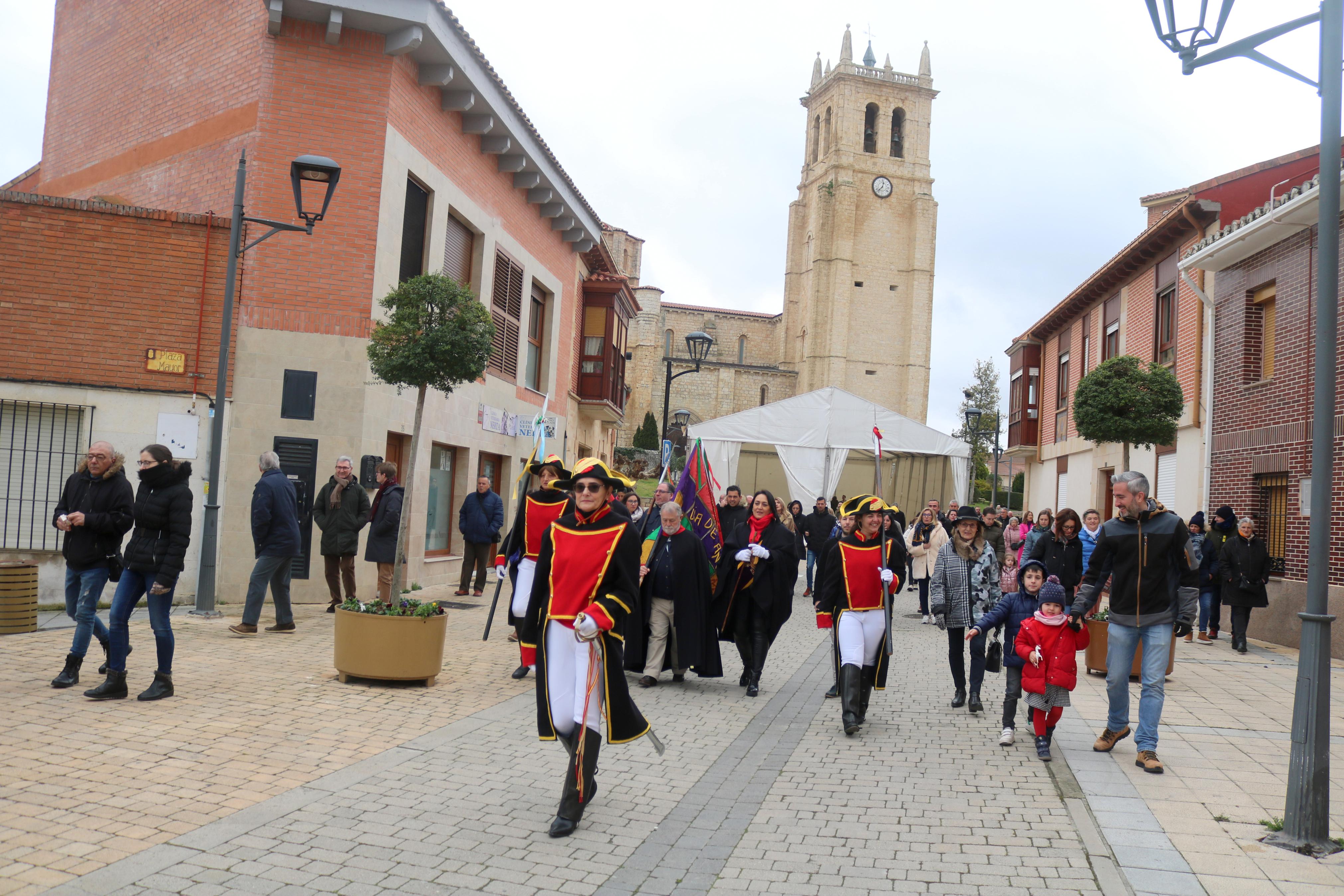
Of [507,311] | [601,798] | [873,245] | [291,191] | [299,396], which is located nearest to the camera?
[601,798]

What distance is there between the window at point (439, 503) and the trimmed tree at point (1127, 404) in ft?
34.2

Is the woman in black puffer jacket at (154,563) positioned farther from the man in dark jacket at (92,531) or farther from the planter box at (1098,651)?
the planter box at (1098,651)

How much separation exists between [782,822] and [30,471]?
10.7 metres

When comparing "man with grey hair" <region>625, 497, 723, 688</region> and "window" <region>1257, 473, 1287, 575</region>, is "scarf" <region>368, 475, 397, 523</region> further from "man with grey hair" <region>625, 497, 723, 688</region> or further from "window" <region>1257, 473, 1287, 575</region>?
"window" <region>1257, 473, 1287, 575</region>

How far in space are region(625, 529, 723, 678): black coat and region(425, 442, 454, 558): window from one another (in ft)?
24.5

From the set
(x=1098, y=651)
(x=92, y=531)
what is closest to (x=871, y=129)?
(x=1098, y=651)

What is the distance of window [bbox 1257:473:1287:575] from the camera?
1496cm

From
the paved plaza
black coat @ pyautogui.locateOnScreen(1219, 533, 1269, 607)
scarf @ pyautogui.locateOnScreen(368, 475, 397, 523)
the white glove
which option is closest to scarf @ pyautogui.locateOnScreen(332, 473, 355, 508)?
scarf @ pyautogui.locateOnScreen(368, 475, 397, 523)

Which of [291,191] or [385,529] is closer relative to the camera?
[385,529]

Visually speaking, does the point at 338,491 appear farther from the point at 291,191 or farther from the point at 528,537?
the point at 291,191

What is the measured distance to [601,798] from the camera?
18.5ft

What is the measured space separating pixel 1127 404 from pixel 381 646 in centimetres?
1291

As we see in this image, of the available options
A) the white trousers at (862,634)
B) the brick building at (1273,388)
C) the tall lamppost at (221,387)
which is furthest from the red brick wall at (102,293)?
the brick building at (1273,388)

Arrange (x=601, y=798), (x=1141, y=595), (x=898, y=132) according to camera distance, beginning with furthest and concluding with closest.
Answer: (x=898, y=132) → (x=1141, y=595) → (x=601, y=798)
